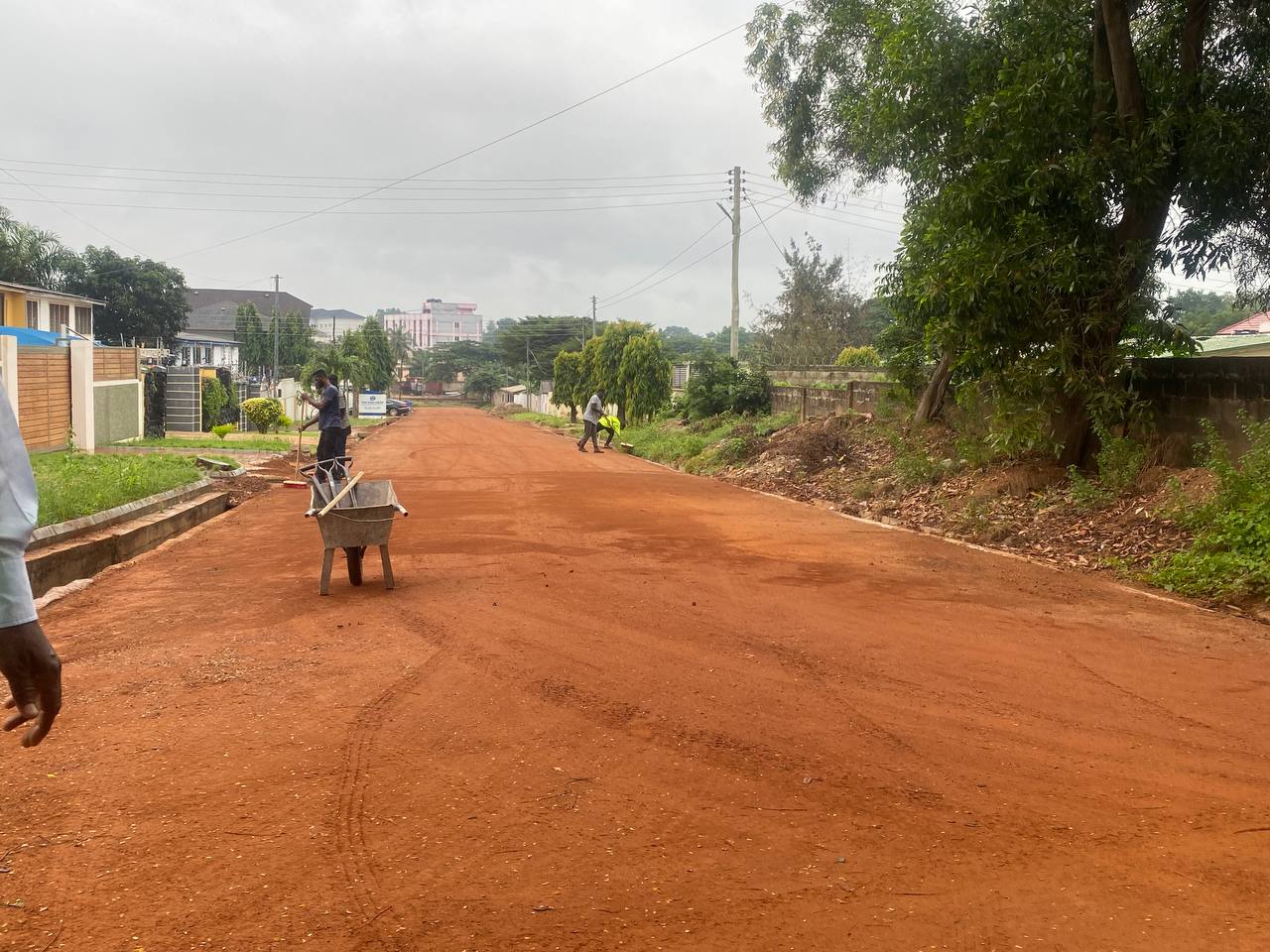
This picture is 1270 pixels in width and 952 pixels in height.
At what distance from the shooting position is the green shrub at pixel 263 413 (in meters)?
37.3

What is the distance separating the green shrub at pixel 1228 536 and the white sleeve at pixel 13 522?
911 cm

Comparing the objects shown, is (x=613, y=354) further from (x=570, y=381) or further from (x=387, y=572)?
(x=387, y=572)

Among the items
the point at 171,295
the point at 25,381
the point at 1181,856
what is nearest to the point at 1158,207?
the point at 1181,856

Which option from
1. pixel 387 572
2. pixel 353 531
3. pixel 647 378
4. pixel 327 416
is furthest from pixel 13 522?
pixel 647 378

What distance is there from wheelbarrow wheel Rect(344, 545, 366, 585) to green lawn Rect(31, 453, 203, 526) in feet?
10.4

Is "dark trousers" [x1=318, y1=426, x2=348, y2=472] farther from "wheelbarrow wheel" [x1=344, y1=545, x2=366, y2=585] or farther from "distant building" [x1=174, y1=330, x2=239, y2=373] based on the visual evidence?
"distant building" [x1=174, y1=330, x2=239, y2=373]

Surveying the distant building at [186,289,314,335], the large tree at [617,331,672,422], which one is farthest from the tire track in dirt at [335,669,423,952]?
the distant building at [186,289,314,335]

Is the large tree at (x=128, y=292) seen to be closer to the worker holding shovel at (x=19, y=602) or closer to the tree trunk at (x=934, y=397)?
the tree trunk at (x=934, y=397)

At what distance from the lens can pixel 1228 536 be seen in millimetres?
9602

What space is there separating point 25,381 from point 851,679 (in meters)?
20.0

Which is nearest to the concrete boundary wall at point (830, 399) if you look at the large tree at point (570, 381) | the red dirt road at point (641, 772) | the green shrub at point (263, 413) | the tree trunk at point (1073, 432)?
the tree trunk at point (1073, 432)

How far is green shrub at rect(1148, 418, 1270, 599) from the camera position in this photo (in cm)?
901

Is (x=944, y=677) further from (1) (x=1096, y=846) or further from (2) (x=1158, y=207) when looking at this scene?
(2) (x=1158, y=207)

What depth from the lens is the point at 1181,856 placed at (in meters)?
3.92
